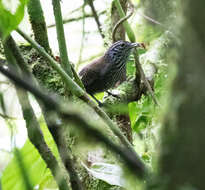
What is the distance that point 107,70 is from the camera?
12.1 ft

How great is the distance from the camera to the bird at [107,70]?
11.3 feet

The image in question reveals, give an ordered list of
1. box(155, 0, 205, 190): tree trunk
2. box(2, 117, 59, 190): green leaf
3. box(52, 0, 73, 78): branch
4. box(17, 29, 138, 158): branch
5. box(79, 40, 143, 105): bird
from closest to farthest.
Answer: box(155, 0, 205, 190): tree trunk < box(17, 29, 138, 158): branch < box(52, 0, 73, 78): branch < box(2, 117, 59, 190): green leaf < box(79, 40, 143, 105): bird

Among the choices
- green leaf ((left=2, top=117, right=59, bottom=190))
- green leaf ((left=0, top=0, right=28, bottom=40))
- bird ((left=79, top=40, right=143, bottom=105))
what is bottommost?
bird ((left=79, top=40, right=143, bottom=105))

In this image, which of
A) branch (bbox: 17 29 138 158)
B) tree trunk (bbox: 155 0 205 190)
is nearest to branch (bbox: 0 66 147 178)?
tree trunk (bbox: 155 0 205 190)

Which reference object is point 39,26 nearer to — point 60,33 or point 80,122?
point 60,33

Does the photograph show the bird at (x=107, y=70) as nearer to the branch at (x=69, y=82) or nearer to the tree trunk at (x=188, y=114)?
the branch at (x=69, y=82)

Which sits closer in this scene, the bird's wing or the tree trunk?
the tree trunk

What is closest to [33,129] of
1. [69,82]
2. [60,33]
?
[69,82]

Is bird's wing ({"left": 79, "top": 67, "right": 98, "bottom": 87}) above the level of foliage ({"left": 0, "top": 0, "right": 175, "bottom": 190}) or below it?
below

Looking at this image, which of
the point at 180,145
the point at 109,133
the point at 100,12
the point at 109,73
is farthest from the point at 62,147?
the point at 100,12

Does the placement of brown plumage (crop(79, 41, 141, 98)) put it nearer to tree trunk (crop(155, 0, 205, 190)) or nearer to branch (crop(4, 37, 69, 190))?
branch (crop(4, 37, 69, 190))

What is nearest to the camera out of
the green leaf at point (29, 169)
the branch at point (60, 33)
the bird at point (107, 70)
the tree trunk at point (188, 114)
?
the tree trunk at point (188, 114)

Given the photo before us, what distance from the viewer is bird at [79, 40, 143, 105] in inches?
135

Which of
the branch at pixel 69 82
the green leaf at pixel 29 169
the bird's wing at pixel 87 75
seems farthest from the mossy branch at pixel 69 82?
the bird's wing at pixel 87 75
